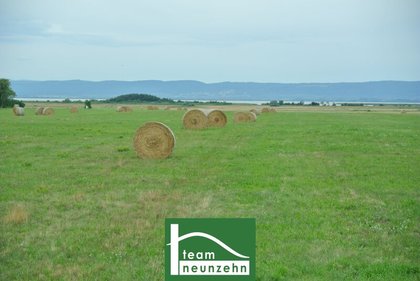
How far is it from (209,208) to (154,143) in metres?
8.94

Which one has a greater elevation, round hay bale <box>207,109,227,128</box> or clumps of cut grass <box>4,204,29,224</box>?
round hay bale <box>207,109,227,128</box>

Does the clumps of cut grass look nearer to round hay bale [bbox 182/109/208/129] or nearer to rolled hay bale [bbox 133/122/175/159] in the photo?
rolled hay bale [bbox 133/122/175/159]

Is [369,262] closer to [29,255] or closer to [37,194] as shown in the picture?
[29,255]

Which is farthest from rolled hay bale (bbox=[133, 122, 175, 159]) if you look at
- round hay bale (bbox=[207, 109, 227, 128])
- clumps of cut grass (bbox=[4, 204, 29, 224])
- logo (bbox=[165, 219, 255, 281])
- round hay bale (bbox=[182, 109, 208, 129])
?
round hay bale (bbox=[207, 109, 227, 128])

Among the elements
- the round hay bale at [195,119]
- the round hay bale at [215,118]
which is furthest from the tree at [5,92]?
the round hay bale at [195,119]

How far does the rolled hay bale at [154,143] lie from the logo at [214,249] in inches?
522

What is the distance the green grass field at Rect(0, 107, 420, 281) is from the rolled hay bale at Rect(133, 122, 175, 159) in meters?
0.42

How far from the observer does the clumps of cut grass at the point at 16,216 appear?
9656 millimetres

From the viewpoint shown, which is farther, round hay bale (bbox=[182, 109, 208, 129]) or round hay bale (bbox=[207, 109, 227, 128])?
round hay bale (bbox=[207, 109, 227, 128])

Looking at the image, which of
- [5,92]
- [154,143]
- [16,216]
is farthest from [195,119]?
[5,92]

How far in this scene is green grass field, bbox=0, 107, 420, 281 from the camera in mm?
7582

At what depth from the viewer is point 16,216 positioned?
980 centimetres

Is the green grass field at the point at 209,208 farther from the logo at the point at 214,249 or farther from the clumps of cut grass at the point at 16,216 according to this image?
the logo at the point at 214,249

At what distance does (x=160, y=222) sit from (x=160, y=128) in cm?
1000
